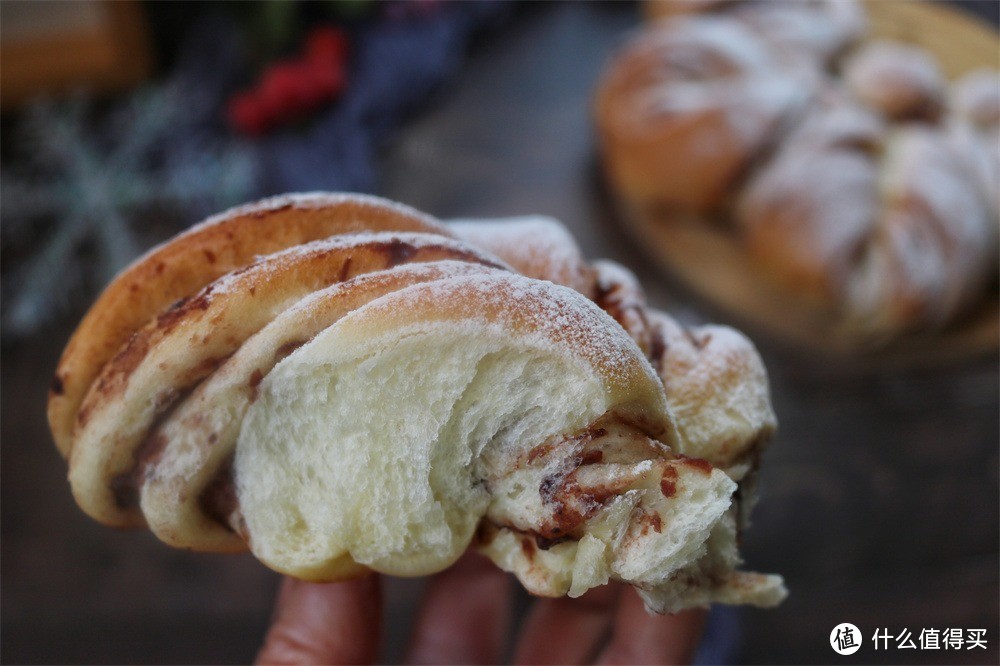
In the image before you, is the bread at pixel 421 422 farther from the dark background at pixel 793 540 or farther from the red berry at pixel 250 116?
the red berry at pixel 250 116

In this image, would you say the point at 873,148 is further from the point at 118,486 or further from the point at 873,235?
the point at 118,486

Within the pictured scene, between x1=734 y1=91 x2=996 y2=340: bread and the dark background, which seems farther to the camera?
x1=734 y1=91 x2=996 y2=340: bread

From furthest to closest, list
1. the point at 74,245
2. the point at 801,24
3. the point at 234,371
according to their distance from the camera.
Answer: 1. the point at 801,24
2. the point at 74,245
3. the point at 234,371

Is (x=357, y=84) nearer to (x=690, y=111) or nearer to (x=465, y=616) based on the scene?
(x=690, y=111)

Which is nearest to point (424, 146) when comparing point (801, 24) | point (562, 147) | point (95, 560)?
point (562, 147)

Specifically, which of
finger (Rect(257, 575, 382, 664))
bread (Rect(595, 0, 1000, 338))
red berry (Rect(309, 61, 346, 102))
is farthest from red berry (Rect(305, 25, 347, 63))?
finger (Rect(257, 575, 382, 664))

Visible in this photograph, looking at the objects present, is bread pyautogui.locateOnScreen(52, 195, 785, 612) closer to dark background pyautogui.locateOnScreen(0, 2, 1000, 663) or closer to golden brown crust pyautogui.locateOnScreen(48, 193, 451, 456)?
golden brown crust pyautogui.locateOnScreen(48, 193, 451, 456)

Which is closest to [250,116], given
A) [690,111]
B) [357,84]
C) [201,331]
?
[357,84]
